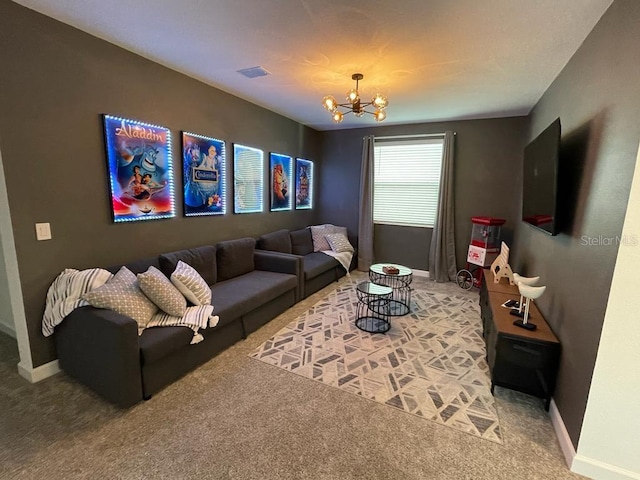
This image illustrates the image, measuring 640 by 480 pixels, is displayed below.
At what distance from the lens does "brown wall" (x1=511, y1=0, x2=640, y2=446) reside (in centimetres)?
153

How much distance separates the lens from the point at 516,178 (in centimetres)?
451

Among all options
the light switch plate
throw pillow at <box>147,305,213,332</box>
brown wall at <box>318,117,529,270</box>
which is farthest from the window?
the light switch plate

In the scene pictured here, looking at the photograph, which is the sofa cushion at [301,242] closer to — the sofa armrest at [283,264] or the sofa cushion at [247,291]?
the sofa armrest at [283,264]

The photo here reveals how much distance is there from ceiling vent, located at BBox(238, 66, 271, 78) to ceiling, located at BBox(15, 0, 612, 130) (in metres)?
0.08

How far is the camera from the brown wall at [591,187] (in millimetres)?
1534

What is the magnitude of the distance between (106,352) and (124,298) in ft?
1.24

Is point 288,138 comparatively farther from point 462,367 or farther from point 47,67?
point 462,367

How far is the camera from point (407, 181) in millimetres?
5316

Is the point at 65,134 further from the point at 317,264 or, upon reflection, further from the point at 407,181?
the point at 407,181

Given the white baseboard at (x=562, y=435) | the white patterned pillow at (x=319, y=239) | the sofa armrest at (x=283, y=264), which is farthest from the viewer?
the white patterned pillow at (x=319, y=239)

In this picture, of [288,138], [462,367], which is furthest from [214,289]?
[288,138]

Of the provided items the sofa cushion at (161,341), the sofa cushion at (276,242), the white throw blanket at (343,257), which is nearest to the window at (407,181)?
the white throw blanket at (343,257)

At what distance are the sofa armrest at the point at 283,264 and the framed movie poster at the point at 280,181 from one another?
42.8 inches

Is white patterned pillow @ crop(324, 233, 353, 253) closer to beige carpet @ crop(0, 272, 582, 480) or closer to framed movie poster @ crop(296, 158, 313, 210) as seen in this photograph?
framed movie poster @ crop(296, 158, 313, 210)
